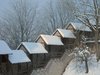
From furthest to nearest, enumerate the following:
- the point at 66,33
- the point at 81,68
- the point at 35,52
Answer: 1. the point at 66,33
2. the point at 35,52
3. the point at 81,68

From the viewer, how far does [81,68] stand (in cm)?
3152

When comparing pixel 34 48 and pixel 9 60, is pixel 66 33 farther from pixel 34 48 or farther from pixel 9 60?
pixel 9 60

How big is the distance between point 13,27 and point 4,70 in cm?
2250

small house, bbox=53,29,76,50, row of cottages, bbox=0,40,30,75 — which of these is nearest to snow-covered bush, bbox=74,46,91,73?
row of cottages, bbox=0,40,30,75

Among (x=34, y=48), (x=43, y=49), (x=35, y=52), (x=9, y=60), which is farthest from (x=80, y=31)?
(x=9, y=60)

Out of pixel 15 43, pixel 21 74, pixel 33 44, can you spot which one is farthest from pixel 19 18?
pixel 21 74

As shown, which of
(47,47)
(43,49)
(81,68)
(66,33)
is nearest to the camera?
(81,68)

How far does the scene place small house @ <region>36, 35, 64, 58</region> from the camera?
1397 inches

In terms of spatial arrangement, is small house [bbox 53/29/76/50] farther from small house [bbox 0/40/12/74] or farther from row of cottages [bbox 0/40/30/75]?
small house [bbox 0/40/12/74]

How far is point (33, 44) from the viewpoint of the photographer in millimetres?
33625

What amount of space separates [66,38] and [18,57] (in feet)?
33.5

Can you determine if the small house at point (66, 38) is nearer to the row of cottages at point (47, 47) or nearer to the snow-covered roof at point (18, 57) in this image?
the row of cottages at point (47, 47)

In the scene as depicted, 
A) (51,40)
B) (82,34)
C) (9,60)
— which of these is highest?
(9,60)

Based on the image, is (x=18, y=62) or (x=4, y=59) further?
(x=18, y=62)
